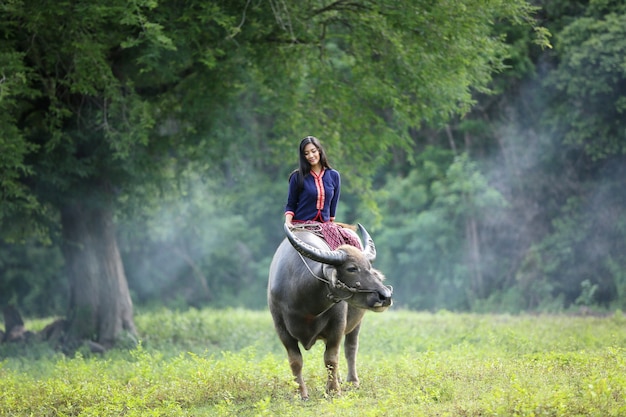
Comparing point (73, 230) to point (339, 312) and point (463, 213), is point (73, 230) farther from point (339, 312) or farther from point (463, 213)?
point (463, 213)

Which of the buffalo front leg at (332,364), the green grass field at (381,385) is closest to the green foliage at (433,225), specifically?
the green grass field at (381,385)

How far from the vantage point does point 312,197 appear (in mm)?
9648

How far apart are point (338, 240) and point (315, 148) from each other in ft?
3.54

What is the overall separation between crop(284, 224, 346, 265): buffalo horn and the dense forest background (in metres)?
7.82

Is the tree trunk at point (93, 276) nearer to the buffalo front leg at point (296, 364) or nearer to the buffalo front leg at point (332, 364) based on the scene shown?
the buffalo front leg at point (296, 364)

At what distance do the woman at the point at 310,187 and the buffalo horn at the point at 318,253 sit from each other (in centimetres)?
90

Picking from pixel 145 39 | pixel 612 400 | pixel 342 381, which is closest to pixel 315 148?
pixel 342 381

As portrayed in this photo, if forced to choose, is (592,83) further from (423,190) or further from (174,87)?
(174,87)

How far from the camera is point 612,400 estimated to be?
7309 millimetres

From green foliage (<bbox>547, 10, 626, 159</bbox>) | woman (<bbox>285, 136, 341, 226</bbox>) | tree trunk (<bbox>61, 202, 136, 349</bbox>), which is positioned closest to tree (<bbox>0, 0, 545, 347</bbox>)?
tree trunk (<bbox>61, 202, 136, 349</bbox>)

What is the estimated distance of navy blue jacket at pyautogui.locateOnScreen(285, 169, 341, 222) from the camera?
9.65 meters

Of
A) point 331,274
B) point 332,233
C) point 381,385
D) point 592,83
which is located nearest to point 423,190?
point 592,83

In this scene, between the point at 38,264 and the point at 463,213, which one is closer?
the point at 463,213

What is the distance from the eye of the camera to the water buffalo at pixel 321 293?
27.6 feet
